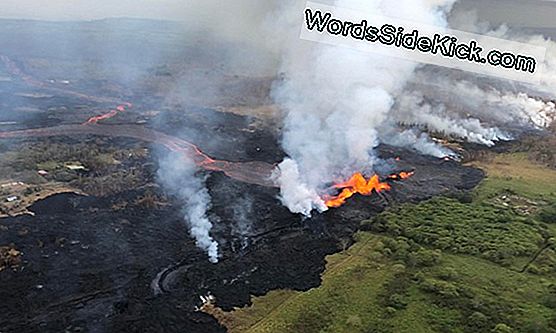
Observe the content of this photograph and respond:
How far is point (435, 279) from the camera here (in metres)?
46.8

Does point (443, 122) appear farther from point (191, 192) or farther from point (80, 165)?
point (80, 165)

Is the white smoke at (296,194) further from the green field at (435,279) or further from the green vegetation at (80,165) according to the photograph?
the green vegetation at (80,165)

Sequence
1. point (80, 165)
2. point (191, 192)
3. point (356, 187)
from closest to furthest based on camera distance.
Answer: point (191, 192) → point (356, 187) → point (80, 165)

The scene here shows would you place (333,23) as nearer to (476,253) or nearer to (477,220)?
(477,220)

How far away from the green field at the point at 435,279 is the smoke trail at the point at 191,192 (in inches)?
417

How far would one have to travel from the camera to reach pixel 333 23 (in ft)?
263

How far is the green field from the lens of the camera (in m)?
40.2

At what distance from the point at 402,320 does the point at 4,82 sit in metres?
128

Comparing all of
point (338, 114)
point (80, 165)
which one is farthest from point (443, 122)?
point (80, 165)

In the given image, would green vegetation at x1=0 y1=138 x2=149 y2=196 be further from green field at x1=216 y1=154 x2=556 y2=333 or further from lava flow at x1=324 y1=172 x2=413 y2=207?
green field at x1=216 y1=154 x2=556 y2=333

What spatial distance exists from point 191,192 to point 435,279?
97.3ft

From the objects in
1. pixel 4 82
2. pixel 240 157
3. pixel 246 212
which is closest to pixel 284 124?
pixel 240 157

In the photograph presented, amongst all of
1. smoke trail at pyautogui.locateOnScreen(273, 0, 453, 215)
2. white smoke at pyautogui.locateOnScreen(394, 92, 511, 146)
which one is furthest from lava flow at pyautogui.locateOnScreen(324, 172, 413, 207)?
white smoke at pyautogui.locateOnScreen(394, 92, 511, 146)

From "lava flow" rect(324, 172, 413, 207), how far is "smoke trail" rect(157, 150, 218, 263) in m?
14.6
